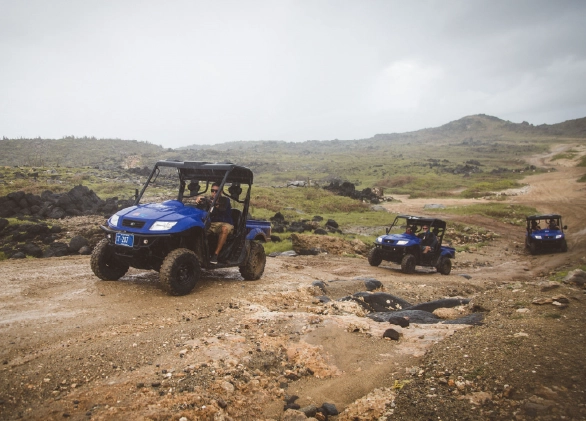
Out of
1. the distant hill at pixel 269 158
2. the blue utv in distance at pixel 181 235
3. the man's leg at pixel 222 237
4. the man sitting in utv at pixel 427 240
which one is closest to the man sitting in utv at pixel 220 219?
the man's leg at pixel 222 237

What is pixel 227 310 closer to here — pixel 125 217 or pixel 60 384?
pixel 125 217

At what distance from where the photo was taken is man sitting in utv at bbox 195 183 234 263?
8414 millimetres

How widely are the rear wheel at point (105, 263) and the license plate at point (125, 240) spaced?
0.55m

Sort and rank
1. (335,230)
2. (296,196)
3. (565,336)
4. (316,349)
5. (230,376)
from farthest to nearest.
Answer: (296,196)
(335,230)
(316,349)
(565,336)
(230,376)

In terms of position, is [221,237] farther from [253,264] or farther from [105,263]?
[105,263]

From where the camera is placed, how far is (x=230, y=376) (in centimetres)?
426

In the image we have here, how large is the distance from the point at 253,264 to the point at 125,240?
2959mm

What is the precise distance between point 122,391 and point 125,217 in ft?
13.5

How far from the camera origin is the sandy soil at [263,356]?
3.65 metres

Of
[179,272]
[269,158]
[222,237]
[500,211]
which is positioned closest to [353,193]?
[500,211]

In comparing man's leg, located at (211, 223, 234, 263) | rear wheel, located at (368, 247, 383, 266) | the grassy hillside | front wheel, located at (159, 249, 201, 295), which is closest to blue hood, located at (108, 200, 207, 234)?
front wheel, located at (159, 249, 201, 295)

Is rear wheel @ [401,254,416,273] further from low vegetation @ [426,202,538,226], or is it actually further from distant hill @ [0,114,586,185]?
distant hill @ [0,114,586,185]

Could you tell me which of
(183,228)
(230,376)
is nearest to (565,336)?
(230,376)

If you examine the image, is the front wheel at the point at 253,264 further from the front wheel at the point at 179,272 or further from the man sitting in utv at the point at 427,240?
the man sitting in utv at the point at 427,240
